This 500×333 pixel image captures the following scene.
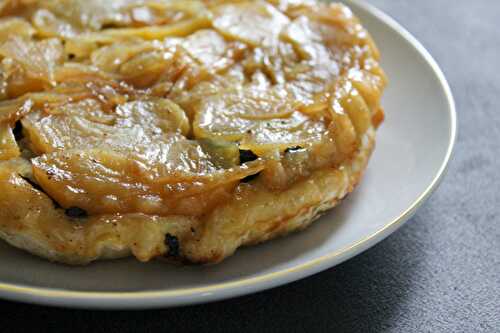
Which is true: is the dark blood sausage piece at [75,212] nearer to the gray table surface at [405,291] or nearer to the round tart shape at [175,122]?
the round tart shape at [175,122]

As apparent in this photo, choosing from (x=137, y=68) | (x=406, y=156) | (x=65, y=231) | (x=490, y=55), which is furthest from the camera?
(x=490, y=55)

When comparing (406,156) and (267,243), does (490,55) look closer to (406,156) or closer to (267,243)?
(406,156)

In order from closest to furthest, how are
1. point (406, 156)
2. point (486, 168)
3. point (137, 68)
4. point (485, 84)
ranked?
point (137, 68)
point (406, 156)
point (486, 168)
point (485, 84)

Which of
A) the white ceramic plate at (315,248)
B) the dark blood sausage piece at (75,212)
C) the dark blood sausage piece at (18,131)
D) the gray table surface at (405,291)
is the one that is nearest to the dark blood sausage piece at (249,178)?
the white ceramic plate at (315,248)

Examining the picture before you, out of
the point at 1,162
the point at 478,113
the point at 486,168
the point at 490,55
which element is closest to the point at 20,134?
the point at 1,162

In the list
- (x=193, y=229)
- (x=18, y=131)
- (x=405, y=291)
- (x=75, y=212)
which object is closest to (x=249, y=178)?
(x=193, y=229)

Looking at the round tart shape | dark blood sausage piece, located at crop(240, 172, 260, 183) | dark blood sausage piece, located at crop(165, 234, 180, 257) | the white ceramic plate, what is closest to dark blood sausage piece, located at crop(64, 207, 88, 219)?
the round tart shape

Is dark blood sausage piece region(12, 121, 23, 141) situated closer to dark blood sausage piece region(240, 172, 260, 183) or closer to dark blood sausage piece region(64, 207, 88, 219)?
dark blood sausage piece region(64, 207, 88, 219)

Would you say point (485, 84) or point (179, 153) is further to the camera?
point (485, 84)
